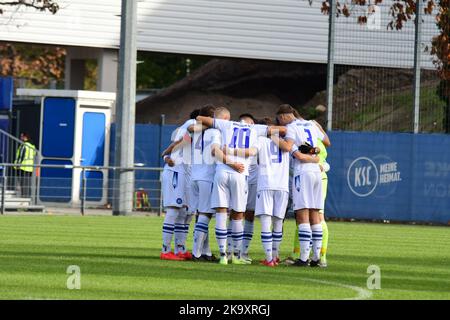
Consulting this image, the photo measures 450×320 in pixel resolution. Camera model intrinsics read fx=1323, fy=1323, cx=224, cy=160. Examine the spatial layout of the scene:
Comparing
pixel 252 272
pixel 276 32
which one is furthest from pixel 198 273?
pixel 276 32

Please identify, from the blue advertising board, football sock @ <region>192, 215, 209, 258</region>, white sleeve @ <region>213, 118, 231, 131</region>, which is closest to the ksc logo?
the blue advertising board

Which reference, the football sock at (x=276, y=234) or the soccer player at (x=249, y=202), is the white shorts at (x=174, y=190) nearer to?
the soccer player at (x=249, y=202)

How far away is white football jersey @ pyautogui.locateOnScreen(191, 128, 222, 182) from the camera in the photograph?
1839cm

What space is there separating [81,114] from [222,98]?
14.0 metres

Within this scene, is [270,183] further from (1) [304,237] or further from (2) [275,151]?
(1) [304,237]

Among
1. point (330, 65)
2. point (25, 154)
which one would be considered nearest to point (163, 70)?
point (25, 154)

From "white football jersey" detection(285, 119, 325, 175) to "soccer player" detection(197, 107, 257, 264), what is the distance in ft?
1.75

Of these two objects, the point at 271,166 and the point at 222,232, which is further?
the point at 271,166

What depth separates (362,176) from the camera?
116 feet

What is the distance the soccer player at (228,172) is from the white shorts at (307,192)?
0.72 metres

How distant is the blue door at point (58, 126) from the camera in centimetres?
3947

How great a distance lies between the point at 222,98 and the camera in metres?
52.8

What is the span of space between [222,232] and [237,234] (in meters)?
0.33
